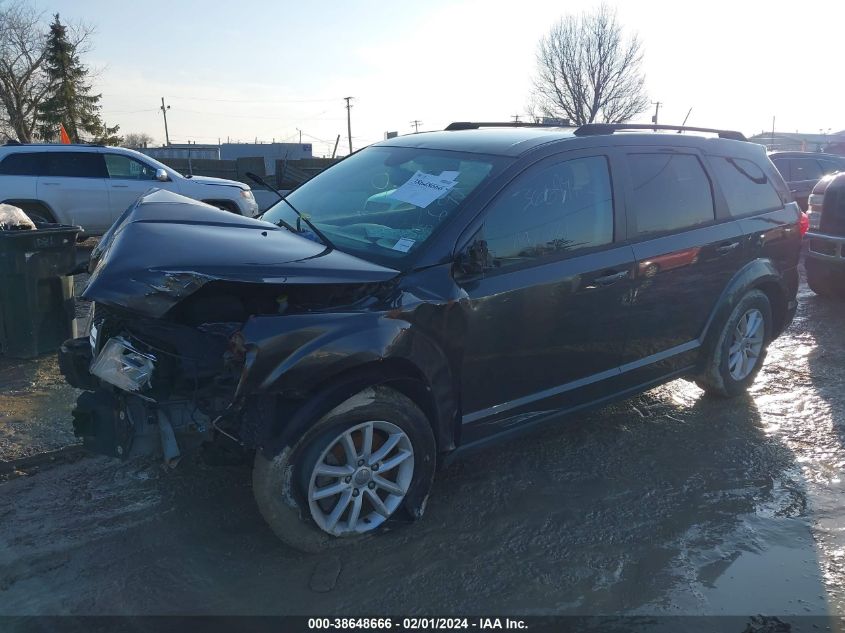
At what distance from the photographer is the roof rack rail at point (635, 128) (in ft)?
12.6

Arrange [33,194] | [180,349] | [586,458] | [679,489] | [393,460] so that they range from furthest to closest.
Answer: [33,194], [586,458], [679,489], [393,460], [180,349]

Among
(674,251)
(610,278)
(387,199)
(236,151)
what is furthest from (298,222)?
(236,151)

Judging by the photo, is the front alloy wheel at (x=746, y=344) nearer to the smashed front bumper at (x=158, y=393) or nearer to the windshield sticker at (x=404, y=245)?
the windshield sticker at (x=404, y=245)

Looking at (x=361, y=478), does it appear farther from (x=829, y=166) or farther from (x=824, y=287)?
(x=829, y=166)

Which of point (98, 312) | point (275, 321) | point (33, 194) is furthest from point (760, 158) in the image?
point (33, 194)

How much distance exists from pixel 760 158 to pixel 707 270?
129 cm

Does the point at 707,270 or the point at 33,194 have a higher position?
the point at 33,194

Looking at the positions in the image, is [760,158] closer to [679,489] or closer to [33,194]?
[679,489]

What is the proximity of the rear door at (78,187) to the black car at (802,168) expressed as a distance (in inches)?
480

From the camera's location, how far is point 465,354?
3.11 meters

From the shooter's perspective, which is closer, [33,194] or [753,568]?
[753,568]

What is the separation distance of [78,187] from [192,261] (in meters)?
9.41

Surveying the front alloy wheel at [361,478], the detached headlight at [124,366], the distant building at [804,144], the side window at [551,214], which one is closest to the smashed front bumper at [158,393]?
the detached headlight at [124,366]

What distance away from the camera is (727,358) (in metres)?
4.68
